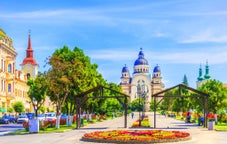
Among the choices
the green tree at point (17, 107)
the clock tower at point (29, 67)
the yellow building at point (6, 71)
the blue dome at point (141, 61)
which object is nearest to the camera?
the yellow building at point (6, 71)

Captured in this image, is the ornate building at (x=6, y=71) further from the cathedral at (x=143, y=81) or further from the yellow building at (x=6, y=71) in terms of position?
the cathedral at (x=143, y=81)

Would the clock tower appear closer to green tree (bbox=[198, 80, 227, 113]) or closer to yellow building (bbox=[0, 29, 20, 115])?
yellow building (bbox=[0, 29, 20, 115])

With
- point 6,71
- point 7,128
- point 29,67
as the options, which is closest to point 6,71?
point 6,71

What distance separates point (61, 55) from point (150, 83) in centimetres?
14397

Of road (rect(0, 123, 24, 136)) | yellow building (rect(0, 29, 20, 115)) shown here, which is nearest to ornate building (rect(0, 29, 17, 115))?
yellow building (rect(0, 29, 20, 115))

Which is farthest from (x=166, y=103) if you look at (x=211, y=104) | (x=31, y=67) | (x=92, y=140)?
(x=92, y=140)

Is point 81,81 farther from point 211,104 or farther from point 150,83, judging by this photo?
point 150,83

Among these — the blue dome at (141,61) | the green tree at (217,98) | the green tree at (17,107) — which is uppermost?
the blue dome at (141,61)

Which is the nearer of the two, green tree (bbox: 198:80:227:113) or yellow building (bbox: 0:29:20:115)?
green tree (bbox: 198:80:227:113)

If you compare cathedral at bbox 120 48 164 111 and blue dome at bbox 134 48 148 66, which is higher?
blue dome at bbox 134 48 148 66

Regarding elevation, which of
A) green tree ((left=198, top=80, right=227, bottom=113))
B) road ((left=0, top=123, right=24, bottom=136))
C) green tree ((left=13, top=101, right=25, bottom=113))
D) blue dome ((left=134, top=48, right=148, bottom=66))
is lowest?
road ((left=0, top=123, right=24, bottom=136))

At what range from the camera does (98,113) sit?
7694 centimetres

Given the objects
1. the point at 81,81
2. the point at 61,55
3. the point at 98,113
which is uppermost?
the point at 61,55

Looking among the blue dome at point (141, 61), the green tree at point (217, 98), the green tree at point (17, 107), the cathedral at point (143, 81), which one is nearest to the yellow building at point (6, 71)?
the green tree at point (17, 107)
